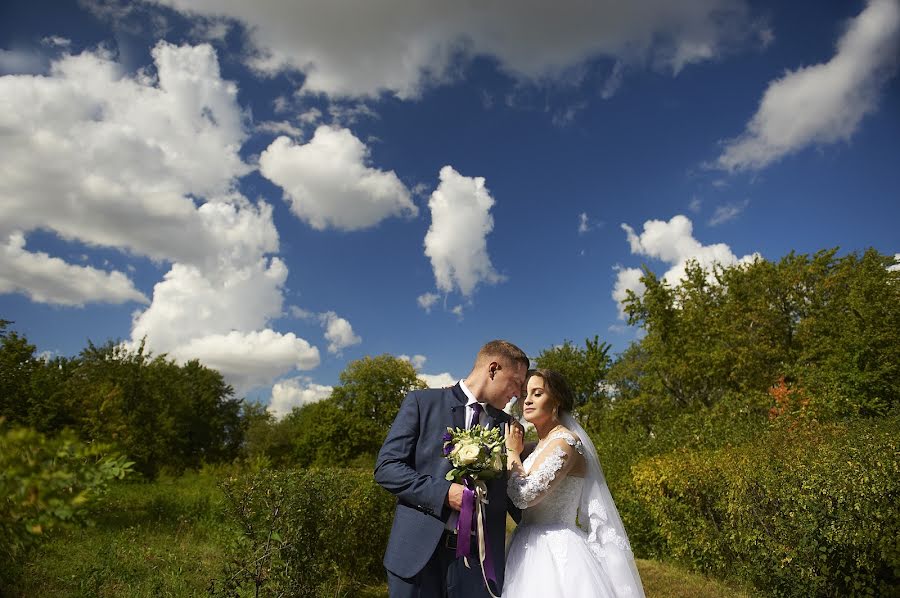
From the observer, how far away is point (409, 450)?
3455 mm

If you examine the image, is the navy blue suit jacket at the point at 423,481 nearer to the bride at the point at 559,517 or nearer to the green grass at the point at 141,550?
the bride at the point at 559,517

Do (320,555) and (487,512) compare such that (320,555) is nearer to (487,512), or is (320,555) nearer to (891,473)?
(487,512)

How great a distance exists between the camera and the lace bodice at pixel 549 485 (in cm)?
373

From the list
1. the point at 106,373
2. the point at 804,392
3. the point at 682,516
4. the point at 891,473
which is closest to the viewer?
the point at 891,473

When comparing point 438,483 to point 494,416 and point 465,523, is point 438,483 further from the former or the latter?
point 494,416

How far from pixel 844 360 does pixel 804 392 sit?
2349 mm

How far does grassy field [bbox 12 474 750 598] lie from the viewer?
645 cm

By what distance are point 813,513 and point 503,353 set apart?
4689 mm

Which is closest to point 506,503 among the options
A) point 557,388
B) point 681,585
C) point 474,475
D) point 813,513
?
point 474,475

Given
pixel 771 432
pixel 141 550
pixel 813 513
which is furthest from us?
pixel 771 432

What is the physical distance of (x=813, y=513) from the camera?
5.97 meters

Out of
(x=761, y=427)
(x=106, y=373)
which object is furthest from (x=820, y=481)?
(x=106, y=373)

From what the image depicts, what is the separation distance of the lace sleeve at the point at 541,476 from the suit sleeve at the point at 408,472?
0.75 meters

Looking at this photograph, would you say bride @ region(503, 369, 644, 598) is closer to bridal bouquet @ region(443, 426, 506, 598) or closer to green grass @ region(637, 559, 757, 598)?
bridal bouquet @ region(443, 426, 506, 598)
